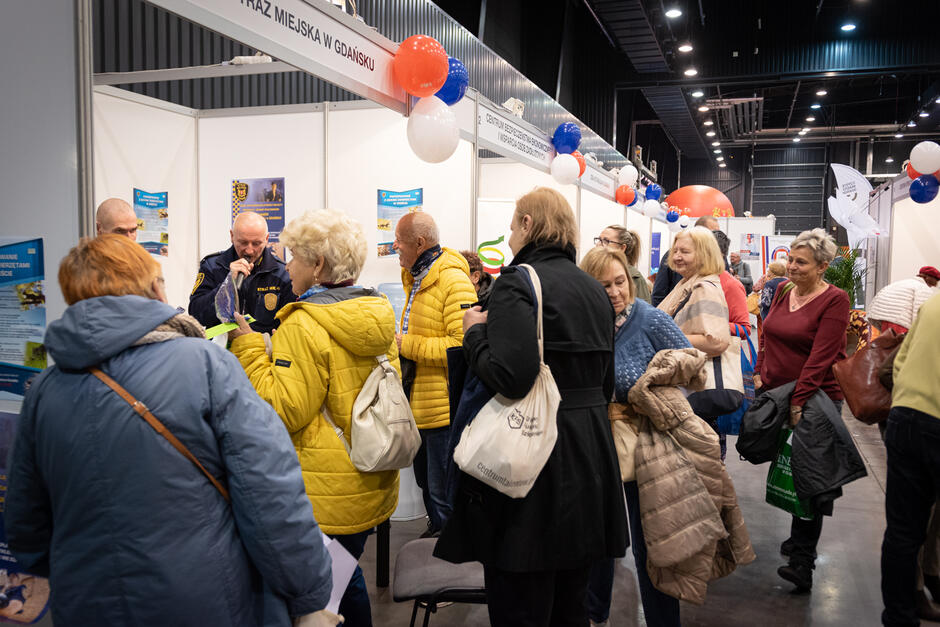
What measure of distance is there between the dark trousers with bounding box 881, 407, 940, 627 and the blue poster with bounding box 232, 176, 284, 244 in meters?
3.40

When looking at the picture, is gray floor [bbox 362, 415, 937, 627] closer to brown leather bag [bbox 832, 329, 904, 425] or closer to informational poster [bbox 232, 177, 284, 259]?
brown leather bag [bbox 832, 329, 904, 425]

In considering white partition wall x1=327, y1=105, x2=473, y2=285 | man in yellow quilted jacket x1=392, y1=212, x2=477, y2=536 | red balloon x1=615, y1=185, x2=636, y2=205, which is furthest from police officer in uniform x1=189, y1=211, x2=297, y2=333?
red balloon x1=615, y1=185, x2=636, y2=205

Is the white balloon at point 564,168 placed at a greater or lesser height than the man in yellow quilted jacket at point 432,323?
greater

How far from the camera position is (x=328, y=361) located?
6.19 ft

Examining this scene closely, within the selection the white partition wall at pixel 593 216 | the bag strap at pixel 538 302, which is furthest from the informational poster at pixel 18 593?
the white partition wall at pixel 593 216

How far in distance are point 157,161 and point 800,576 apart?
420 cm

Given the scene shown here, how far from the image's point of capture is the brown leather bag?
2689 millimetres

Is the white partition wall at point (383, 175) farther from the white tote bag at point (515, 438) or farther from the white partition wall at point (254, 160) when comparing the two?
the white tote bag at point (515, 438)

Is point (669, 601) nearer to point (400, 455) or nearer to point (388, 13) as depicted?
point (400, 455)

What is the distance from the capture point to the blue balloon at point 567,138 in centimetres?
566

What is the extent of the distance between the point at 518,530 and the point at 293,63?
195 centimetres

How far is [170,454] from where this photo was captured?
1.19 meters

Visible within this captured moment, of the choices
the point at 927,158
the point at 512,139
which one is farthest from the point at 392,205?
the point at 927,158

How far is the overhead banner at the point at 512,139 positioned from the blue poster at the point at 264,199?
132cm
